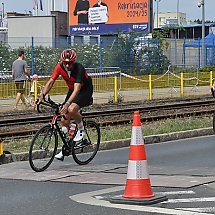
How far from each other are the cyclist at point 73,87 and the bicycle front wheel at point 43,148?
20 centimetres

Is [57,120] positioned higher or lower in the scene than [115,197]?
higher

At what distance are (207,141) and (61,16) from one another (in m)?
51.1

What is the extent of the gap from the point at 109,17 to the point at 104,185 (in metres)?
50.3

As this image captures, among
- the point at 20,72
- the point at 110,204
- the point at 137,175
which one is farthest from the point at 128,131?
the point at 20,72

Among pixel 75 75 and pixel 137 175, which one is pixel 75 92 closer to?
pixel 75 75

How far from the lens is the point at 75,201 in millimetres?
8422

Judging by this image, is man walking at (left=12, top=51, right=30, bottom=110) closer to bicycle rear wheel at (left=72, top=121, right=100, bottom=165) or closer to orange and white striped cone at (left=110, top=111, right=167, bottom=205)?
bicycle rear wheel at (left=72, top=121, right=100, bottom=165)

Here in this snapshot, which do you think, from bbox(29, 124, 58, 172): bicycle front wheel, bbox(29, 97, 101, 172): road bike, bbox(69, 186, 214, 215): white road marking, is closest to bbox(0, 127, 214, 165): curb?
bbox(29, 97, 101, 172): road bike

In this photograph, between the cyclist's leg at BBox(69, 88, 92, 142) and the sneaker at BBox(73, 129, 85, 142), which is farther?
the sneaker at BBox(73, 129, 85, 142)

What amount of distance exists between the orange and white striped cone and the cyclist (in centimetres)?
261

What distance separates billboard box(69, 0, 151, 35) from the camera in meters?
58.0

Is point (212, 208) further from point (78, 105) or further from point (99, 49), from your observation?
point (99, 49)

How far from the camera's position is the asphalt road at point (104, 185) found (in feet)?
26.0

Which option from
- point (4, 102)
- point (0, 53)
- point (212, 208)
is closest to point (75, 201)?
point (212, 208)
